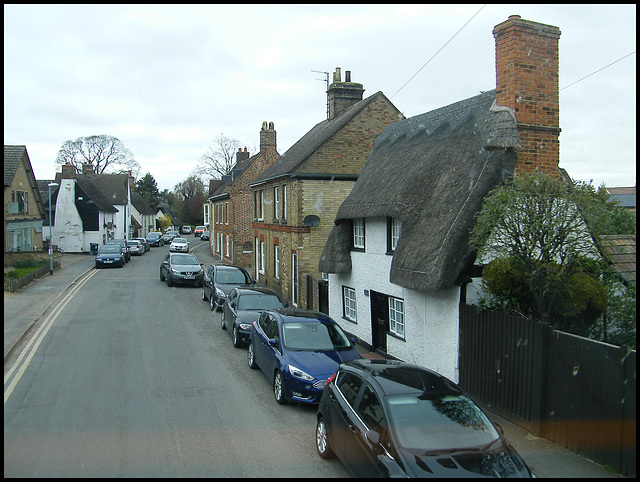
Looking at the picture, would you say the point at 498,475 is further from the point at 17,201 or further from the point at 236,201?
the point at 17,201

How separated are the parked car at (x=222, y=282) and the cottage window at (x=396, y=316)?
27.9ft

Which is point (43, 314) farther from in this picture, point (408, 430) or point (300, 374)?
point (408, 430)

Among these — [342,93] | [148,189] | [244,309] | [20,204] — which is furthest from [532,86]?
[148,189]

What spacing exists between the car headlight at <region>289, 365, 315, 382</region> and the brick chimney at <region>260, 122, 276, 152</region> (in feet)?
92.3

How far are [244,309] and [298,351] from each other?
→ 5.52 meters

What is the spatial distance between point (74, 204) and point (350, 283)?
39511 mm

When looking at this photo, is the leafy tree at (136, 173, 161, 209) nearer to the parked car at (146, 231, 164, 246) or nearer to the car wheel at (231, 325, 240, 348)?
the parked car at (146, 231, 164, 246)

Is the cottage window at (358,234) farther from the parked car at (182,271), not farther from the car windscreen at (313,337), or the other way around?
the parked car at (182,271)

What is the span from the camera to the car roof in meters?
A: 6.83

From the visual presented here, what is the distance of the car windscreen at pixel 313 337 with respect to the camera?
10875 mm

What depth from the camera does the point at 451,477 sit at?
557 centimetres

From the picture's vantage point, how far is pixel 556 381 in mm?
7953

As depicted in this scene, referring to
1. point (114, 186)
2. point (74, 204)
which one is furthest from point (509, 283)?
point (114, 186)

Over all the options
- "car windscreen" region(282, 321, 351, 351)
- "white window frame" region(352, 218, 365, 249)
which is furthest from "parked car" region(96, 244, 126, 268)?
"car windscreen" region(282, 321, 351, 351)
